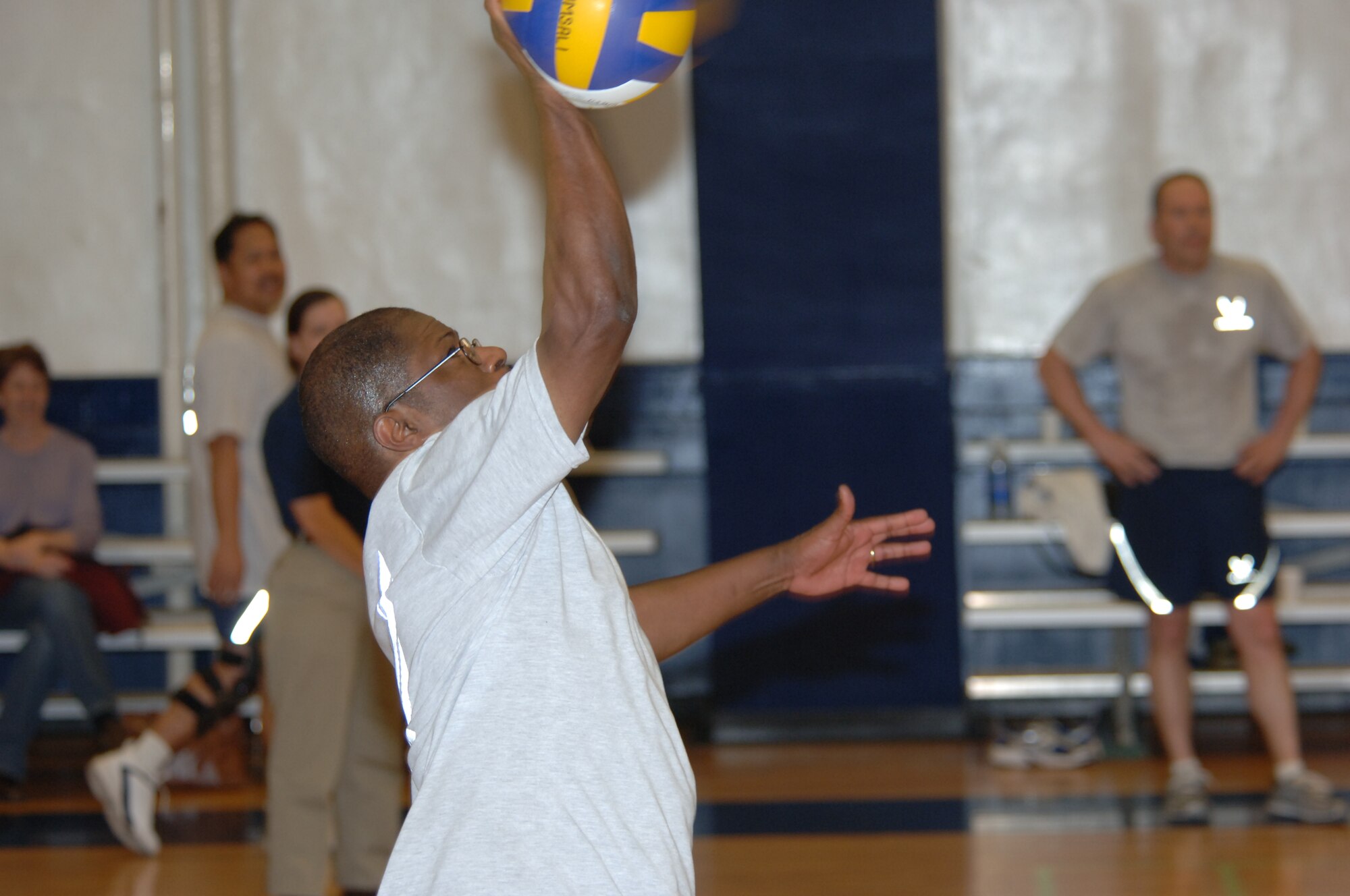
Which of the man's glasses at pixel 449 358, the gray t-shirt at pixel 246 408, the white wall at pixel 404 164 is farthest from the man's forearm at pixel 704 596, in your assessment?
the white wall at pixel 404 164

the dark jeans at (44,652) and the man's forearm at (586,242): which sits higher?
the man's forearm at (586,242)

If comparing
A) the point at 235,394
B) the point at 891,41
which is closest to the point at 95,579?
the point at 235,394

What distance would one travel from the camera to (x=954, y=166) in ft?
21.2

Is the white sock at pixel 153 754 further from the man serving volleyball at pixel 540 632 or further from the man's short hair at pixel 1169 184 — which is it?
the man's short hair at pixel 1169 184

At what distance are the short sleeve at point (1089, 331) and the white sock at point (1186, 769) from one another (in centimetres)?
141

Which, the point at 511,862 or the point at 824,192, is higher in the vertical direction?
the point at 824,192

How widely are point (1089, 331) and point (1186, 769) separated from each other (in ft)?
5.07

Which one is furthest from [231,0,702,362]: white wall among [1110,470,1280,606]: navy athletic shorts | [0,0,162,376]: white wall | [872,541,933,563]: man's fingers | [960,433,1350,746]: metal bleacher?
[872,541,933,563]: man's fingers

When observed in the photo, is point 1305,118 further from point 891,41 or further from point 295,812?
point 295,812

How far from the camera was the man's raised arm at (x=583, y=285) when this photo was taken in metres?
1.42

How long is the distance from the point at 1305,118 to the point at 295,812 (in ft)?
16.9

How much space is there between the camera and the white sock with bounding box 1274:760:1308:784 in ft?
14.8

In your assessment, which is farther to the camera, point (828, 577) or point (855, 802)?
point (855, 802)

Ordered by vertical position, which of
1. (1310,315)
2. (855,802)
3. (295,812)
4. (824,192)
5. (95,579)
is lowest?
(855,802)
